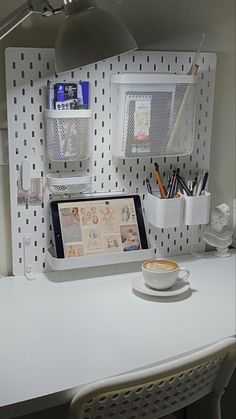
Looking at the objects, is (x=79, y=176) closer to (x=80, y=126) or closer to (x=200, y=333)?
(x=80, y=126)

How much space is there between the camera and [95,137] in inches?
60.8

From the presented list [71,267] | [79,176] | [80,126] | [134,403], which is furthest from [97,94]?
[134,403]

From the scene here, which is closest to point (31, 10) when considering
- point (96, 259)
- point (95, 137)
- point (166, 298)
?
point (95, 137)

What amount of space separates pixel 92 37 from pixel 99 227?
2.09 feet

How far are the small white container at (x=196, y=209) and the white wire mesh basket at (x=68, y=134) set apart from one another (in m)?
0.37

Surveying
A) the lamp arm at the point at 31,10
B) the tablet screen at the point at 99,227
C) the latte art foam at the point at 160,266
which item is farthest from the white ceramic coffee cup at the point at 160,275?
the lamp arm at the point at 31,10

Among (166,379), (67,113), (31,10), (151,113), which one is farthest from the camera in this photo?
(151,113)

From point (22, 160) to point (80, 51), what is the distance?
46cm

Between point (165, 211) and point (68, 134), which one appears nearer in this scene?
point (68, 134)

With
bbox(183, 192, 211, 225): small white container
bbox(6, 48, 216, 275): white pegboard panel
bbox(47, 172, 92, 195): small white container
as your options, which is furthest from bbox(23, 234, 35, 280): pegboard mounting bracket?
bbox(183, 192, 211, 225): small white container

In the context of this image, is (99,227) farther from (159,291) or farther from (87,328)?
(87,328)

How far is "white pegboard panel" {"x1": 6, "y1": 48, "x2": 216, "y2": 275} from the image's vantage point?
143 cm

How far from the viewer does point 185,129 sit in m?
1.59

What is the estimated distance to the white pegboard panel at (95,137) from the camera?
4.70ft
